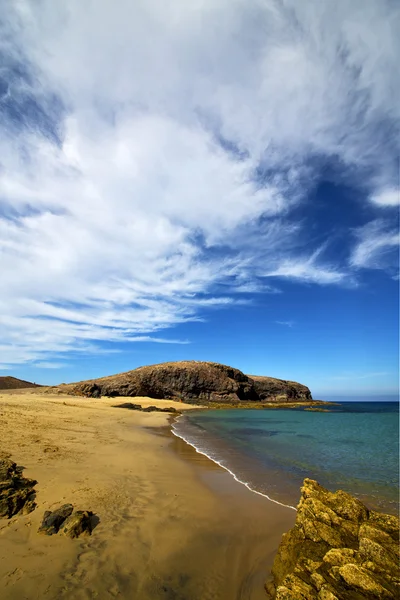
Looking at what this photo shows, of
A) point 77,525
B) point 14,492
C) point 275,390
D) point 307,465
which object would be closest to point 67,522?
point 77,525

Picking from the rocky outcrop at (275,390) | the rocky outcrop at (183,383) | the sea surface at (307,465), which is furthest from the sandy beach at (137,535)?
the rocky outcrop at (275,390)

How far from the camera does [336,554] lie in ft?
16.5

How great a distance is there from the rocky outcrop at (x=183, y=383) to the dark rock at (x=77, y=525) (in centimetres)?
8479

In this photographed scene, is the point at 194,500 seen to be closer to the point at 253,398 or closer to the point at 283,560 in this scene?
the point at 283,560

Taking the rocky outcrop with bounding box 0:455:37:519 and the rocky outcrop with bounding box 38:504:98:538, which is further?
the rocky outcrop with bounding box 0:455:37:519

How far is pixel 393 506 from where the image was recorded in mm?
10047

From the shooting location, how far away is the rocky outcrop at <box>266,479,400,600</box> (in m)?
4.37

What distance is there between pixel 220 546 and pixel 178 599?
2084 mm

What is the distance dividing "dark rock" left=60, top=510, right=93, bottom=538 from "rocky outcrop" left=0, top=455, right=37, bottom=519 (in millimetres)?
1083

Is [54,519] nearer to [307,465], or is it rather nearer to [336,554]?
[336,554]

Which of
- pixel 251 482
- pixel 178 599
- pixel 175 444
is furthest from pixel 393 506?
pixel 175 444

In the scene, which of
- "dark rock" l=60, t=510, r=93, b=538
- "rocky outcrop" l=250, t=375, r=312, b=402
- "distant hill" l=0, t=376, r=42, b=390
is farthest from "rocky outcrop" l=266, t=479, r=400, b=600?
"rocky outcrop" l=250, t=375, r=312, b=402

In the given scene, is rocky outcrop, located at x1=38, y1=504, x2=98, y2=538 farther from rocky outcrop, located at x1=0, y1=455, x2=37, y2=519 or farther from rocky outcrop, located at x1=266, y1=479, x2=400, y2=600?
rocky outcrop, located at x1=266, y1=479, x2=400, y2=600

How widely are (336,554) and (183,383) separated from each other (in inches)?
3895
